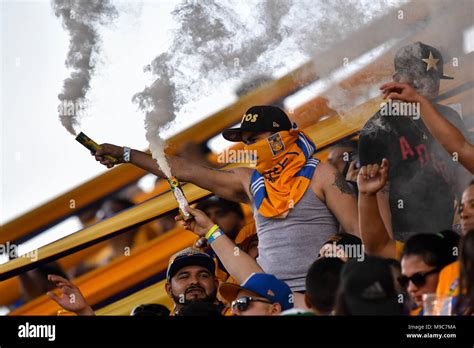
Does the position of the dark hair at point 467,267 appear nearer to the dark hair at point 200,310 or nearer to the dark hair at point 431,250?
the dark hair at point 431,250

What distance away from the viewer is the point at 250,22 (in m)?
5.48

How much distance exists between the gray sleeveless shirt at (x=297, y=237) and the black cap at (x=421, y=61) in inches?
29.8

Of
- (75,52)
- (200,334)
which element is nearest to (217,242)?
(200,334)

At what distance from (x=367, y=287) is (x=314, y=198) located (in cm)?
131

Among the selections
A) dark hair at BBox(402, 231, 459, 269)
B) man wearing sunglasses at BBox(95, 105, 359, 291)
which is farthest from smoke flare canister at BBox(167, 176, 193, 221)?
dark hair at BBox(402, 231, 459, 269)

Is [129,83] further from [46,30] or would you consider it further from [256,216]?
[256,216]

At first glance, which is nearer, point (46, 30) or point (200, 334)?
point (200, 334)

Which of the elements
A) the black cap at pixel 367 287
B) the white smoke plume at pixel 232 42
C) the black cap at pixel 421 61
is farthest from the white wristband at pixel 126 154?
the black cap at pixel 367 287

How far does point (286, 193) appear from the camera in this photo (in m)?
4.85

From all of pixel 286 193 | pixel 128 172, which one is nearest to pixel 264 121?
pixel 286 193

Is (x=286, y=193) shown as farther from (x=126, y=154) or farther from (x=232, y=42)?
(x=232, y=42)

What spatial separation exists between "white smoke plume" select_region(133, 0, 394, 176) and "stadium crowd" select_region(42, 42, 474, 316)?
41 cm

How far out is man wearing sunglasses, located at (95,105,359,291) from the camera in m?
4.75

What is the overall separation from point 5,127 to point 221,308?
1821 millimetres
